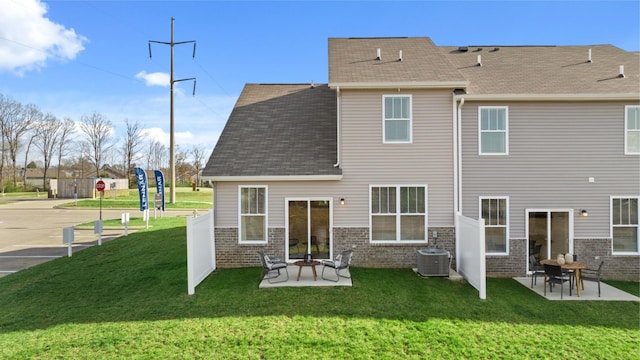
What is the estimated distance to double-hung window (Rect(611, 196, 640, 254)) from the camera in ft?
33.1

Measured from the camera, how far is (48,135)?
52.4m

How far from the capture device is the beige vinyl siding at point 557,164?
10.1 metres

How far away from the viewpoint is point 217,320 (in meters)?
6.68

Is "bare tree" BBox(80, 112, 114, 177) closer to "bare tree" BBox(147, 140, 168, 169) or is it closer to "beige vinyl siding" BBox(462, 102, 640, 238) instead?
"bare tree" BBox(147, 140, 168, 169)

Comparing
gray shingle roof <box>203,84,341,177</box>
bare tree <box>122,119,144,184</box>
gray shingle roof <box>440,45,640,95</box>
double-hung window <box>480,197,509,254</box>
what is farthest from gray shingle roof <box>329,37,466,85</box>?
bare tree <box>122,119,144,184</box>

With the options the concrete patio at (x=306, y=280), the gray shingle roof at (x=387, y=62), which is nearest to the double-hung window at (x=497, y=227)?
the gray shingle roof at (x=387, y=62)

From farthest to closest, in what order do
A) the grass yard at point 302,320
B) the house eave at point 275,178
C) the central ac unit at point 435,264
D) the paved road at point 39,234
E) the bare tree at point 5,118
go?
the bare tree at point 5,118 < the paved road at point 39,234 < the house eave at point 275,178 < the central ac unit at point 435,264 < the grass yard at point 302,320

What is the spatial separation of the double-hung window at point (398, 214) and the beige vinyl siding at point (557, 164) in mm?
1549

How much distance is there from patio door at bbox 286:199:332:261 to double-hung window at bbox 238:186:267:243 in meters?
0.80

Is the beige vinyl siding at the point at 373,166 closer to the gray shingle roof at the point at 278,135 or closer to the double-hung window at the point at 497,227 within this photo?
the gray shingle roof at the point at 278,135

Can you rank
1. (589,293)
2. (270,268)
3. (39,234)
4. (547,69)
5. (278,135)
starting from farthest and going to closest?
(39,234)
(547,69)
(278,135)
(270,268)
(589,293)

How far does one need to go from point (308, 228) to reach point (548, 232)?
772 centimetres

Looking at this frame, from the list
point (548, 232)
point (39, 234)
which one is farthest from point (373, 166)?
point (39, 234)

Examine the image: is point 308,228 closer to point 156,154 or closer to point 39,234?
point 39,234
